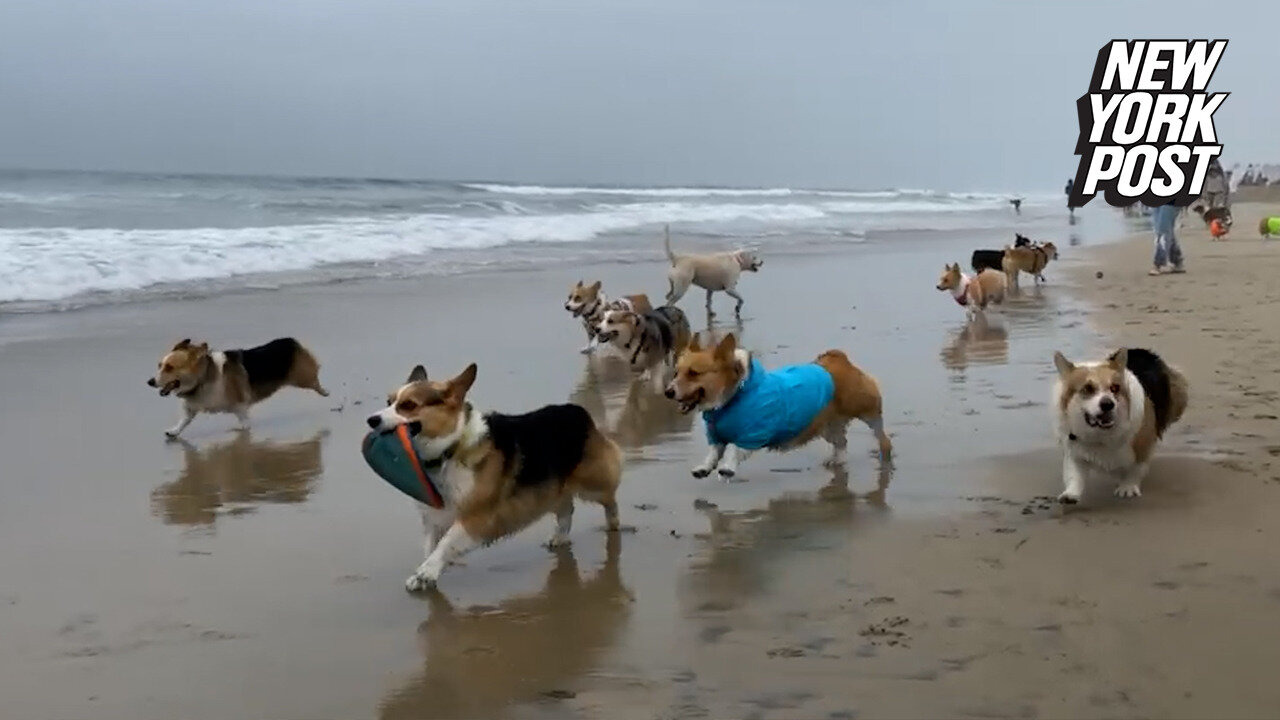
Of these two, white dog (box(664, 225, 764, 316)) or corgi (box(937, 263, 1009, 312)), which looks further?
white dog (box(664, 225, 764, 316))

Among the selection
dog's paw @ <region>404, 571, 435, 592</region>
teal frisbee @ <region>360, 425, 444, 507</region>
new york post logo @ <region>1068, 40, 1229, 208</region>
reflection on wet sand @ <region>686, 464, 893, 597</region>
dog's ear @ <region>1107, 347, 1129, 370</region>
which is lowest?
dog's paw @ <region>404, 571, 435, 592</region>

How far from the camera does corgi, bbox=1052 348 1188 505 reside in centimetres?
483

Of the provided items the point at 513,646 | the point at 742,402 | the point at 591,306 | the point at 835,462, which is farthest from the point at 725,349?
the point at 591,306

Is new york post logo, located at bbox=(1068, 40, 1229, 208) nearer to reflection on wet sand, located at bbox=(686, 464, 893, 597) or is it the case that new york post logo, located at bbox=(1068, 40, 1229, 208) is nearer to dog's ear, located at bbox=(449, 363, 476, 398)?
reflection on wet sand, located at bbox=(686, 464, 893, 597)

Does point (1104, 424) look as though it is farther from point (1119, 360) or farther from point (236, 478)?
point (236, 478)

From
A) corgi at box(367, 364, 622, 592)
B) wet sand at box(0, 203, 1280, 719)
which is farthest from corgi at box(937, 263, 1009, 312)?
corgi at box(367, 364, 622, 592)

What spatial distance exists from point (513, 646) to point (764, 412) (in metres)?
2.19

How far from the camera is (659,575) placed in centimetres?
418

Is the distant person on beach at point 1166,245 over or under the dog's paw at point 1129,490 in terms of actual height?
over

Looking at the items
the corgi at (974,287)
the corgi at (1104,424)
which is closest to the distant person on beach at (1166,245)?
the corgi at (974,287)

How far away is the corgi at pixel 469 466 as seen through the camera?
4156 millimetres

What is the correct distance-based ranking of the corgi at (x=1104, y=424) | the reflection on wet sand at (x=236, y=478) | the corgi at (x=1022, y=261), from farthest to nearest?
1. the corgi at (x=1022, y=261)
2. the reflection on wet sand at (x=236, y=478)
3. the corgi at (x=1104, y=424)

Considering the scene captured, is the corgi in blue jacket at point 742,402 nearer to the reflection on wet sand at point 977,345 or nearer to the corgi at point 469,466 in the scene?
the corgi at point 469,466

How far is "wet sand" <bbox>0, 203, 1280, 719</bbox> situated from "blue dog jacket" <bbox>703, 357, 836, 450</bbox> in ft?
0.77
